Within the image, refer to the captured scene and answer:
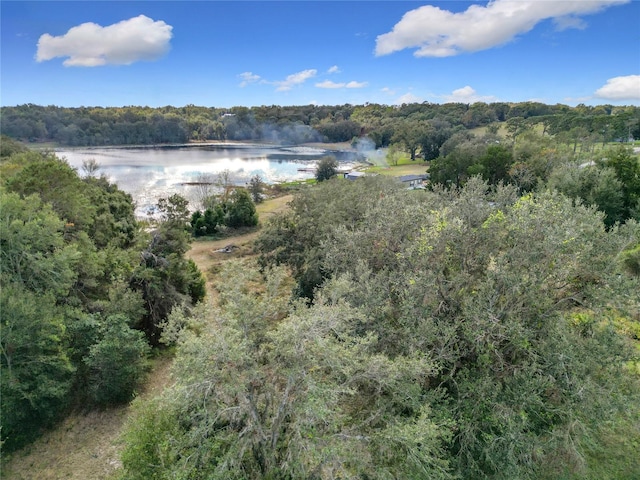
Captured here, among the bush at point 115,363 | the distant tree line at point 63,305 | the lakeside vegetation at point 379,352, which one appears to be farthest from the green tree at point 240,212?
the bush at point 115,363

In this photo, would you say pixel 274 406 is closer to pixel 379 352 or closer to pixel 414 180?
pixel 379 352

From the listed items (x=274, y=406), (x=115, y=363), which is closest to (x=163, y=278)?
(x=115, y=363)

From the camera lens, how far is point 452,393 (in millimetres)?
8938

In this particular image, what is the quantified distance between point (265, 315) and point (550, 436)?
6.96 metres

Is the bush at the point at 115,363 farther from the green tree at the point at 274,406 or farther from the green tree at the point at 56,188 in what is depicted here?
the green tree at the point at 274,406

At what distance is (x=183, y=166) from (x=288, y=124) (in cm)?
5956

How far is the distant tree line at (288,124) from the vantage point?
72.8 metres

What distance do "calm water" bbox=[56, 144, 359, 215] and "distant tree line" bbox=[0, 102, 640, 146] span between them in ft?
27.3

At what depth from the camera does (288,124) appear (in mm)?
117312

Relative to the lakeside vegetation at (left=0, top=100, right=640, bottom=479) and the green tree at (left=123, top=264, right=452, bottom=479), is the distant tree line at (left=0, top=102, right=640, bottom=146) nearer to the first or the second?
the lakeside vegetation at (left=0, top=100, right=640, bottom=479)

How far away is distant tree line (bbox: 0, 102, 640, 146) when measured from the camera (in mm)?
72812

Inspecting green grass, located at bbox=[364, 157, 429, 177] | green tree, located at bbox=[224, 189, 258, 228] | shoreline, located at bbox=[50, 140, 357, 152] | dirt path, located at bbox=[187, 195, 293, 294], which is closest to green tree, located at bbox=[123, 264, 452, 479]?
dirt path, located at bbox=[187, 195, 293, 294]

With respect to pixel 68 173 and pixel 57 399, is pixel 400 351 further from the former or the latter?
pixel 68 173

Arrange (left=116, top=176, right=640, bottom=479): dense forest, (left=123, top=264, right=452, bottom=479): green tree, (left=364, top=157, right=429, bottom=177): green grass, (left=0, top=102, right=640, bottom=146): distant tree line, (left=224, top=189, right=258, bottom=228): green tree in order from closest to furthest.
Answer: (left=123, top=264, right=452, bottom=479): green tree → (left=116, top=176, right=640, bottom=479): dense forest → (left=224, top=189, right=258, bottom=228): green tree → (left=364, top=157, right=429, bottom=177): green grass → (left=0, top=102, right=640, bottom=146): distant tree line
